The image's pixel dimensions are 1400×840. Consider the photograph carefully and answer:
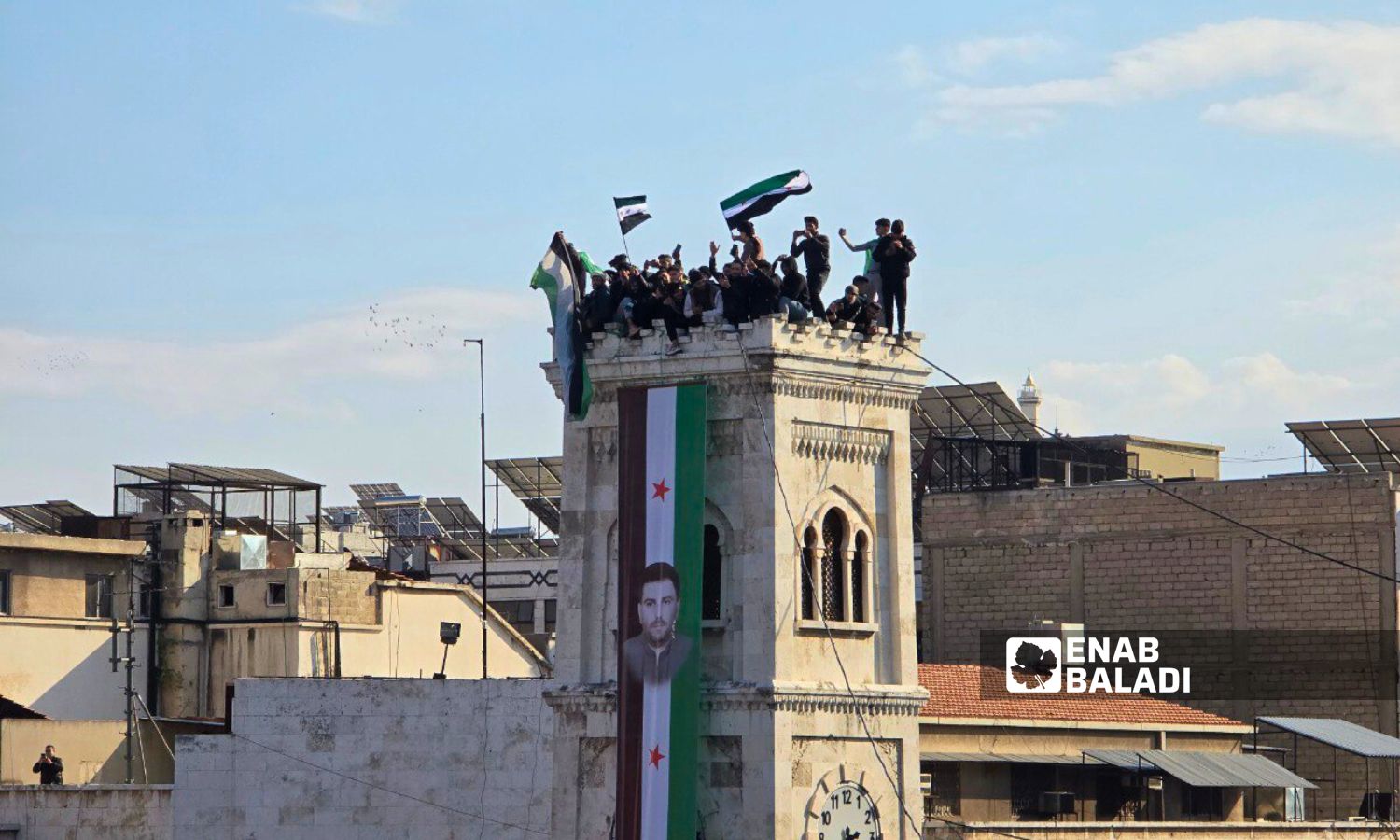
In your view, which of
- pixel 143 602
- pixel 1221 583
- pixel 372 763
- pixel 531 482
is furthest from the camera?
pixel 531 482

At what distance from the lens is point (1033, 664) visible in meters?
73.2

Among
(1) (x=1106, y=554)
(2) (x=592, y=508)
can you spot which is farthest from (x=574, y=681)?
(1) (x=1106, y=554)

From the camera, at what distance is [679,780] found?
45.3 meters

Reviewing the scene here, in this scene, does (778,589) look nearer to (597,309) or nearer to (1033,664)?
(597,309)

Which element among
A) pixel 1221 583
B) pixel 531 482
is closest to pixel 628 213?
pixel 1221 583

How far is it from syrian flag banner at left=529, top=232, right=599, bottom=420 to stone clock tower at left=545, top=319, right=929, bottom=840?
1.04ft

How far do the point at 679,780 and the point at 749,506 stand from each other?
4750 millimetres

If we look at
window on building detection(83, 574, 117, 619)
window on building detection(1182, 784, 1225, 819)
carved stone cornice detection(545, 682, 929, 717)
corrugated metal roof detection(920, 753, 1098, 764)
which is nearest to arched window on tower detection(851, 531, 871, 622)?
carved stone cornice detection(545, 682, 929, 717)

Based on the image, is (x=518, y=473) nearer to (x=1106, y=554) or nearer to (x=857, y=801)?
(x=1106, y=554)

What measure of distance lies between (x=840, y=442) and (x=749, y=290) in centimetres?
318

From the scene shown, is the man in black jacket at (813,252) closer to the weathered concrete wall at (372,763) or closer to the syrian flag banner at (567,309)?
the syrian flag banner at (567,309)

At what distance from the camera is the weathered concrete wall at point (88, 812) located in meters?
67.0

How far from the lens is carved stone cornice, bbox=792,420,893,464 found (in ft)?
152

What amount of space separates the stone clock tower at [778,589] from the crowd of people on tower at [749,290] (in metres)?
0.45
